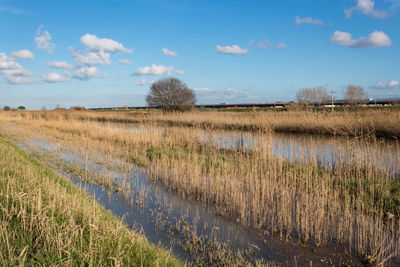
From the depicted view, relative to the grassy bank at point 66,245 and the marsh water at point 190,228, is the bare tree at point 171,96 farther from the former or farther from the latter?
the grassy bank at point 66,245

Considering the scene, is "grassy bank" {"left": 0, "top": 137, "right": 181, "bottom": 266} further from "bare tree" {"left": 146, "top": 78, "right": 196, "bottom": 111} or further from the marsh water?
"bare tree" {"left": 146, "top": 78, "right": 196, "bottom": 111}

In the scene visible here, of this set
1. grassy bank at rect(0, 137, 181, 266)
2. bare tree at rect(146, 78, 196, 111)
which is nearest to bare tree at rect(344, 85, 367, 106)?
bare tree at rect(146, 78, 196, 111)

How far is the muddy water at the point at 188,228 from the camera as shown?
383 centimetres

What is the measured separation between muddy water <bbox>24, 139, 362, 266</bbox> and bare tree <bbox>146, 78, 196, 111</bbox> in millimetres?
25707

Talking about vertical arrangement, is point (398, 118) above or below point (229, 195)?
above

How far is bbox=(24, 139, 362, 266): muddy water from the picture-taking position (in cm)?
383

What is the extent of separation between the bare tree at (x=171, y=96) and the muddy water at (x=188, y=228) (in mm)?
25707

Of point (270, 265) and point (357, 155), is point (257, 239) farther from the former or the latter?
point (357, 155)

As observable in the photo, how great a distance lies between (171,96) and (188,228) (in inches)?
1132

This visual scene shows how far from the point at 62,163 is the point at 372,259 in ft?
28.9

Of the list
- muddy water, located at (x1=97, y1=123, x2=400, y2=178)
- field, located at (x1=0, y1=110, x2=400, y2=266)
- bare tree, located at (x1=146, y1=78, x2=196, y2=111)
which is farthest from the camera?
bare tree, located at (x1=146, y1=78, x2=196, y2=111)

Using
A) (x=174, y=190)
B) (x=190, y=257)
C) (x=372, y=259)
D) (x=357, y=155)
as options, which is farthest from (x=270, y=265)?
(x=357, y=155)

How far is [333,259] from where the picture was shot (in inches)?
147

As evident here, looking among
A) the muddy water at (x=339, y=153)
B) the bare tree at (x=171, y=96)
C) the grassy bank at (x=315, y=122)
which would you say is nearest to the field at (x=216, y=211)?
the muddy water at (x=339, y=153)
